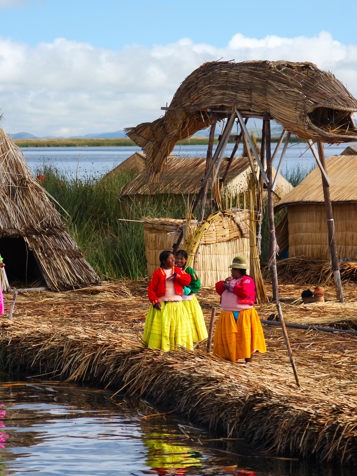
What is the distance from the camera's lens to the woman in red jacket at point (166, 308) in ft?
28.7

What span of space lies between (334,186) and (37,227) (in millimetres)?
4177

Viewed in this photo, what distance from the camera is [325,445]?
6469 millimetres

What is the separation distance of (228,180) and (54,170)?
15.5 ft

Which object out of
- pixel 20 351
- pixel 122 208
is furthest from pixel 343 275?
pixel 20 351

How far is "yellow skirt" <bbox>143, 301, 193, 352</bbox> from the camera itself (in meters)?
8.73

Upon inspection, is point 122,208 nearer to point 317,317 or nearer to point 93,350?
point 317,317

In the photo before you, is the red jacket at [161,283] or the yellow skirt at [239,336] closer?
the yellow skirt at [239,336]

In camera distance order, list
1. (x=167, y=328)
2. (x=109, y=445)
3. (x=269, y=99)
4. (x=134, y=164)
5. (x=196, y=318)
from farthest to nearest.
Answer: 1. (x=134, y=164)
2. (x=269, y=99)
3. (x=196, y=318)
4. (x=167, y=328)
5. (x=109, y=445)

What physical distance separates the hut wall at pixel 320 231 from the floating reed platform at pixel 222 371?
2603mm

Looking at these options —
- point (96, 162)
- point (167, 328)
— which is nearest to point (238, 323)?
point (167, 328)

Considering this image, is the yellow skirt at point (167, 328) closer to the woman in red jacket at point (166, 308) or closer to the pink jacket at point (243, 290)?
the woman in red jacket at point (166, 308)

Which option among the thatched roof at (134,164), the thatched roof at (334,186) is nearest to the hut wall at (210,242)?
the thatched roof at (334,186)

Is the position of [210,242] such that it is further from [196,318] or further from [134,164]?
[134,164]

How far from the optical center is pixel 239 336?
28.0ft
